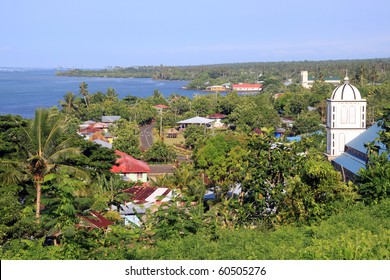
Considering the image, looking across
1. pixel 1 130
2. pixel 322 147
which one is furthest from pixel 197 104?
pixel 1 130

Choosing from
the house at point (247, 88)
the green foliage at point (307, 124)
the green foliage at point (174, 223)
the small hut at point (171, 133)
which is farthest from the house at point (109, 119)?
the house at point (247, 88)

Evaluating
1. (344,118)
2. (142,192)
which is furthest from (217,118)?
(142,192)

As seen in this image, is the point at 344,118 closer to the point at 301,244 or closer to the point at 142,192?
the point at 142,192

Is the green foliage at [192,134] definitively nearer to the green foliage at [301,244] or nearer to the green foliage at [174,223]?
the green foliage at [301,244]

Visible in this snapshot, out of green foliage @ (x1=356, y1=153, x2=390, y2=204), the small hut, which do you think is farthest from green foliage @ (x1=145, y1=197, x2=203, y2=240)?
the small hut

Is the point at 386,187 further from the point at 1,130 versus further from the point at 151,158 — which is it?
the point at 151,158

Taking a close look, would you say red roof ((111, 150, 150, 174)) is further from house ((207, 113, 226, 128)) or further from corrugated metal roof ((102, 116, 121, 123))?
house ((207, 113, 226, 128))

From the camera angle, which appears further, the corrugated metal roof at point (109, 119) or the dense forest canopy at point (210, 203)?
the corrugated metal roof at point (109, 119)
